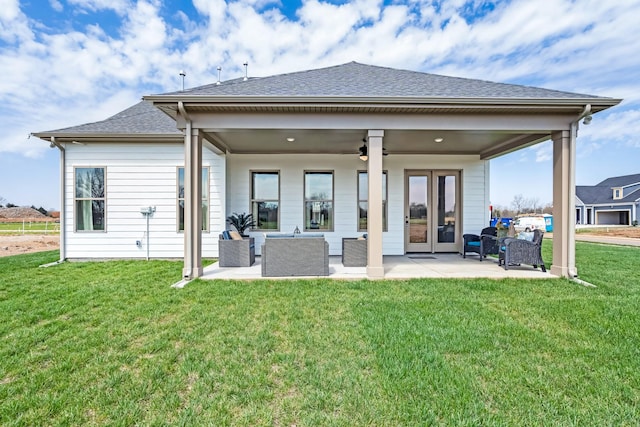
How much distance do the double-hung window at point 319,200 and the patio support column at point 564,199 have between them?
16.1 feet

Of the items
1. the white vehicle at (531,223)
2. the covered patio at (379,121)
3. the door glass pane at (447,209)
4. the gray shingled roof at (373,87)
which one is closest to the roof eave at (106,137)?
the covered patio at (379,121)

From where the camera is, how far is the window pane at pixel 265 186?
27.4 feet

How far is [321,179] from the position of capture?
840 cm

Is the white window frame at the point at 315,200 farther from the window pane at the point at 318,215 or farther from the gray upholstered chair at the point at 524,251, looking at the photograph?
the gray upholstered chair at the point at 524,251

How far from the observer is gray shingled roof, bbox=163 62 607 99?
5008mm

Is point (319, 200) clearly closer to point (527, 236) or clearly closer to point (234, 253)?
point (234, 253)

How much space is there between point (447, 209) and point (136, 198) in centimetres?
824

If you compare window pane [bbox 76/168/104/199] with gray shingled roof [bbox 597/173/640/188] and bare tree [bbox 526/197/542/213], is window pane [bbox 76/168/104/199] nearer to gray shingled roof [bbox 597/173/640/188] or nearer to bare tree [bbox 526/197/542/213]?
gray shingled roof [bbox 597/173/640/188]

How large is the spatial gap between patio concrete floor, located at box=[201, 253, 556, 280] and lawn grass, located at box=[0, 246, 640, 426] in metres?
0.87

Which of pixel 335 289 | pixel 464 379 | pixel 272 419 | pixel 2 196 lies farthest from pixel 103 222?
pixel 2 196

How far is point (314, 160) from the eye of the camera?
27.1 feet

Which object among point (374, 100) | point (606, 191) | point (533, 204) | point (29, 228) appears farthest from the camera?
point (533, 204)

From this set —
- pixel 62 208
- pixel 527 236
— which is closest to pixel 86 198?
pixel 62 208

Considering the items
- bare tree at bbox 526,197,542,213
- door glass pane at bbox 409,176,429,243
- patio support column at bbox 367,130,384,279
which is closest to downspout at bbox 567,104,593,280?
patio support column at bbox 367,130,384,279
